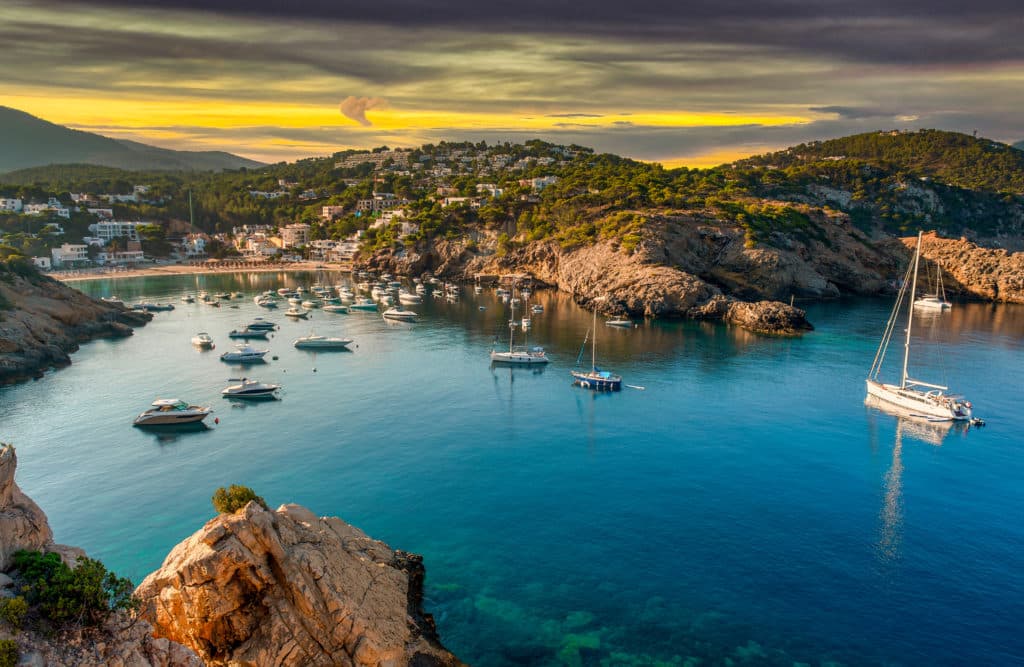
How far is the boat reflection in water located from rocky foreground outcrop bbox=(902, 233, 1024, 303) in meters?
80.5

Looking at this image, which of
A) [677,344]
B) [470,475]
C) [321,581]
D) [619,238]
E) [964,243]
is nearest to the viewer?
[321,581]

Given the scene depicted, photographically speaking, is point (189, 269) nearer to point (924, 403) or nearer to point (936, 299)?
point (924, 403)

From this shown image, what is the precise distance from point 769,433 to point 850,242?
95.8 metres

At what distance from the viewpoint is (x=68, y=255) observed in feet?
478

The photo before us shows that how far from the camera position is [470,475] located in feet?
129

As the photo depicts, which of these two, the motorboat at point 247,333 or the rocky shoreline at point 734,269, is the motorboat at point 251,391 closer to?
the motorboat at point 247,333

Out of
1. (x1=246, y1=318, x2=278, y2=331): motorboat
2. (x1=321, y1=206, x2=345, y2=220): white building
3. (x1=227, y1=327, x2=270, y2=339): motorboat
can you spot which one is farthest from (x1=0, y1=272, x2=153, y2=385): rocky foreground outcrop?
(x1=321, y1=206, x2=345, y2=220): white building

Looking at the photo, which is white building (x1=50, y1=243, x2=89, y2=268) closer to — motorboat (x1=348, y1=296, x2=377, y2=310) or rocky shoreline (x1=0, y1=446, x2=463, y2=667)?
motorboat (x1=348, y1=296, x2=377, y2=310)

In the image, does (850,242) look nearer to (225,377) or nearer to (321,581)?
(225,377)

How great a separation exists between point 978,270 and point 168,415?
13223 cm

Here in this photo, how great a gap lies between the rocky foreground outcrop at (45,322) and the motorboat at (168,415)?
823 inches

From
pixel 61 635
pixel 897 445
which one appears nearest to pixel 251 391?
pixel 61 635

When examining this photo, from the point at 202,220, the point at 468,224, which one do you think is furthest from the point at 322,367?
the point at 202,220

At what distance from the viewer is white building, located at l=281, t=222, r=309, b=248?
183 meters
